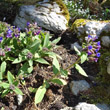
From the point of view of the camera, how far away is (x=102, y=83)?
3.68 metres

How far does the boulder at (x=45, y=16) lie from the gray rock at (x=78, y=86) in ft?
6.16

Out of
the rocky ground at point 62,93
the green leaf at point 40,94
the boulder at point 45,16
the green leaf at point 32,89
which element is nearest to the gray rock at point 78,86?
the rocky ground at point 62,93

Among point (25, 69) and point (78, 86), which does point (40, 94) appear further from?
point (78, 86)

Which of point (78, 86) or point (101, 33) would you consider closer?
point (78, 86)

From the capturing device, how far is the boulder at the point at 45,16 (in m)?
4.76

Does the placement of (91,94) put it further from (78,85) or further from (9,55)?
(9,55)

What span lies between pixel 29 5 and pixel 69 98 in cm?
328

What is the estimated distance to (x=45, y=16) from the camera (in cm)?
479

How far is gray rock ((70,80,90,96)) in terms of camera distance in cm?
352

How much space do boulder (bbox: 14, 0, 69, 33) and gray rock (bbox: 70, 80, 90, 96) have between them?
1.88 metres

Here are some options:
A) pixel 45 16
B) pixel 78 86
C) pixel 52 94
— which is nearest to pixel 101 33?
pixel 78 86

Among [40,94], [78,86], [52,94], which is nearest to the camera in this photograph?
[40,94]

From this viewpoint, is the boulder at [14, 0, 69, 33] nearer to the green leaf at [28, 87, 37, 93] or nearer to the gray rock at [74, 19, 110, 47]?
the gray rock at [74, 19, 110, 47]

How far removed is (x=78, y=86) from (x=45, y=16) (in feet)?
7.78
